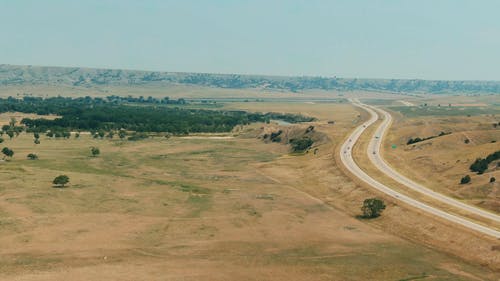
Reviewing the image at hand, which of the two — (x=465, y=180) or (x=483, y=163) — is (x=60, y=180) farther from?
(x=483, y=163)

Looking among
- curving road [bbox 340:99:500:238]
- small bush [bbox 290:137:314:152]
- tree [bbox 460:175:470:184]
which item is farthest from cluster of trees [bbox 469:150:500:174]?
small bush [bbox 290:137:314:152]

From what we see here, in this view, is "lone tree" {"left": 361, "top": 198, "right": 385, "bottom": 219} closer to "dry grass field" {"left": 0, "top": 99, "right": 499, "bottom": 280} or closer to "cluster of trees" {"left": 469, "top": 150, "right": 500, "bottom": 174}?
"dry grass field" {"left": 0, "top": 99, "right": 499, "bottom": 280}

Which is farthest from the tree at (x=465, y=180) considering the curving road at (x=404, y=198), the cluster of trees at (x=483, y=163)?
the curving road at (x=404, y=198)

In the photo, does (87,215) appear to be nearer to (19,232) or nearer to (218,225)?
(19,232)

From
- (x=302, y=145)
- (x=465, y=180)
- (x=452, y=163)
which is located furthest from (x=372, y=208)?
(x=302, y=145)

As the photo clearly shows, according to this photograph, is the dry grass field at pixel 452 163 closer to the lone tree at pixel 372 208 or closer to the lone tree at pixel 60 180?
the lone tree at pixel 372 208

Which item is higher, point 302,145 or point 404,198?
point 302,145

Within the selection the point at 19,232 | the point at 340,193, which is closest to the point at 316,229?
the point at 340,193
